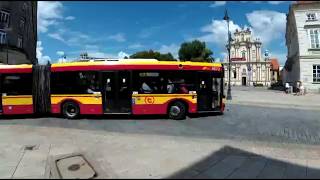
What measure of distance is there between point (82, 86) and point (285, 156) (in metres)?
10.1

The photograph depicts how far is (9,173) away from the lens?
8719mm

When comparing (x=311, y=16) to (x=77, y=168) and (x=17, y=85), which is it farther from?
(x=77, y=168)

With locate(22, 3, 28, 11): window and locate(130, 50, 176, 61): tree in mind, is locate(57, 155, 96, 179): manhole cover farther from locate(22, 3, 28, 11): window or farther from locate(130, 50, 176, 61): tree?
locate(130, 50, 176, 61): tree

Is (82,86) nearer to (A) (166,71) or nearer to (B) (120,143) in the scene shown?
(A) (166,71)

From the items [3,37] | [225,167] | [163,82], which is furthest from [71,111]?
[3,37]

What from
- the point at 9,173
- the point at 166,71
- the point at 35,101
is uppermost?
the point at 166,71

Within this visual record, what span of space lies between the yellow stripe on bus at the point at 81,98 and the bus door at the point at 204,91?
14.1 feet

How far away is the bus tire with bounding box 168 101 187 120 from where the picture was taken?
1695 cm

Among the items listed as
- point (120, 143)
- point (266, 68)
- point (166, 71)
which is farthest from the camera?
point (266, 68)

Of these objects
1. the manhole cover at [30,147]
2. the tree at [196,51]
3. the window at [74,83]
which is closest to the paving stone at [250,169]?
the manhole cover at [30,147]

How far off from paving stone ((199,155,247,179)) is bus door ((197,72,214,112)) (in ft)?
25.8

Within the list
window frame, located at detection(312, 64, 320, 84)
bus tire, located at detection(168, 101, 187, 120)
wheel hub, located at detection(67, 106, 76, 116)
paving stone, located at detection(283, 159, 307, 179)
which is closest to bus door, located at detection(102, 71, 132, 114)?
wheel hub, located at detection(67, 106, 76, 116)

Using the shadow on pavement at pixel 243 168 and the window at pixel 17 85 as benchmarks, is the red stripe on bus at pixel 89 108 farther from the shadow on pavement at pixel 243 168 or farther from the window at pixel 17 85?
the shadow on pavement at pixel 243 168

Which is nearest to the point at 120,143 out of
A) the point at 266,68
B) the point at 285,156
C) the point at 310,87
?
the point at 285,156
